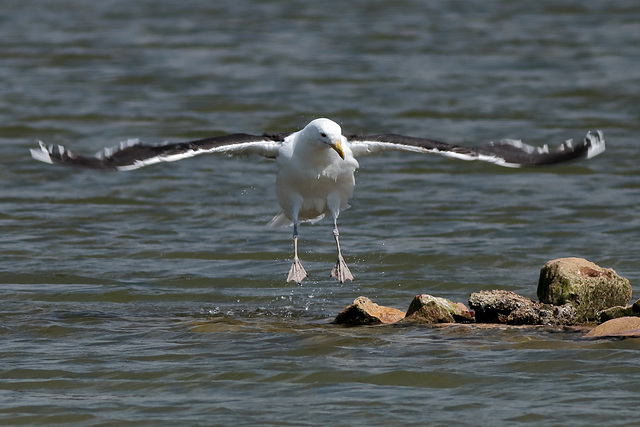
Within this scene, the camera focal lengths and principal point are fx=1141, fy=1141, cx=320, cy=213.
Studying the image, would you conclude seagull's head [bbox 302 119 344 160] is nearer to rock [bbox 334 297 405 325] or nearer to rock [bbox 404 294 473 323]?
rock [bbox 334 297 405 325]

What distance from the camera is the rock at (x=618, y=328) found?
433 inches

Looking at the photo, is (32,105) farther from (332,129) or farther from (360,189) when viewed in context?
(332,129)

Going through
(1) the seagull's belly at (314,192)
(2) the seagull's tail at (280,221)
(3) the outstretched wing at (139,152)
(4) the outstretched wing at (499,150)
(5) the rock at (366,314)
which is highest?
(3) the outstretched wing at (139,152)

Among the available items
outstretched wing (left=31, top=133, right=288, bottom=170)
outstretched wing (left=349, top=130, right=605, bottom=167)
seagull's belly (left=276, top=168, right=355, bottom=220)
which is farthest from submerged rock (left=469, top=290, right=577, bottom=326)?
outstretched wing (left=31, top=133, right=288, bottom=170)

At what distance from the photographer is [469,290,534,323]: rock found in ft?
38.4

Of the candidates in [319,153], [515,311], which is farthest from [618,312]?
Result: [319,153]

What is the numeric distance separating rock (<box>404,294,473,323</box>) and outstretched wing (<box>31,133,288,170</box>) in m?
2.72

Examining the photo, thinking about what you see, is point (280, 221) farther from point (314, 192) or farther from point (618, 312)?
point (618, 312)

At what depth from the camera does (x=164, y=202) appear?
19.8m

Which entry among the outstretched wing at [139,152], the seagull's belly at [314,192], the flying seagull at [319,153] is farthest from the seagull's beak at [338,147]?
the outstretched wing at [139,152]

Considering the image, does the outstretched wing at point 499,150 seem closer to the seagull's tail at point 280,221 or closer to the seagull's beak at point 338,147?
the seagull's beak at point 338,147

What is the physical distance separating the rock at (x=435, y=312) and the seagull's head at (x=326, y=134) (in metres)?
1.82

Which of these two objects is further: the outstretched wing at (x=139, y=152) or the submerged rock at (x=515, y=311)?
the outstretched wing at (x=139, y=152)

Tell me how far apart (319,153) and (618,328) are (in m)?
3.88
